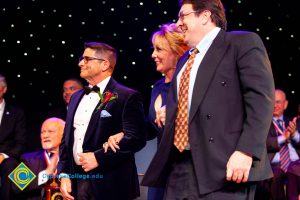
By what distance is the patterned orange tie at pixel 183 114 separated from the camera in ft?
7.38

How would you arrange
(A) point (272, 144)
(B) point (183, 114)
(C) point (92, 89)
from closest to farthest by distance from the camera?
(B) point (183, 114), (C) point (92, 89), (A) point (272, 144)

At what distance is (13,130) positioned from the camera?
5.44 m

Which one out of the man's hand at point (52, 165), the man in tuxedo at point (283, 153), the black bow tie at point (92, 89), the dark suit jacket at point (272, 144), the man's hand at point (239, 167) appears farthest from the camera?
the dark suit jacket at point (272, 144)

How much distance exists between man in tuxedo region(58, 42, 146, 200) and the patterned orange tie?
1.01m

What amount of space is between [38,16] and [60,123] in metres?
1.54

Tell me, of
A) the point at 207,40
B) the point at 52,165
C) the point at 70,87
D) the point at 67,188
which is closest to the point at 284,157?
the point at 70,87

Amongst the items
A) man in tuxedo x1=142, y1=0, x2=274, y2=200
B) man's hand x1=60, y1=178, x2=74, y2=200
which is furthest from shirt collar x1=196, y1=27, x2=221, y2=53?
man's hand x1=60, y1=178, x2=74, y2=200

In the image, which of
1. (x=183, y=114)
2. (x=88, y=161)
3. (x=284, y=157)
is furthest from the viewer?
(x=284, y=157)

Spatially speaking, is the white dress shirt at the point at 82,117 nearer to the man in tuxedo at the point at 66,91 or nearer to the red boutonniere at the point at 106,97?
the red boutonniere at the point at 106,97

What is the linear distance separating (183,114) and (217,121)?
171 mm

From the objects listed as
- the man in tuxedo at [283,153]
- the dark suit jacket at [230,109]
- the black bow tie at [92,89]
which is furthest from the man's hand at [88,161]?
the man in tuxedo at [283,153]

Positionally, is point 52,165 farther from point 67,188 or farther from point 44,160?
point 67,188

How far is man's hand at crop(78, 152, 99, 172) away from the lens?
3232 millimetres

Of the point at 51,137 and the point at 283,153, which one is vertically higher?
the point at 51,137
